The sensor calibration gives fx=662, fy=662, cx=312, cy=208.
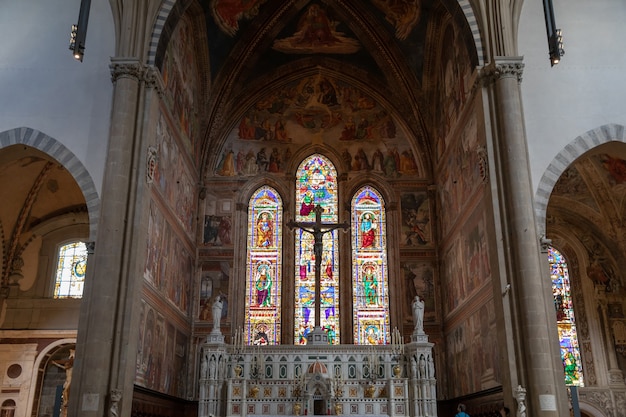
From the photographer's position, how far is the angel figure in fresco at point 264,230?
26219 millimetres

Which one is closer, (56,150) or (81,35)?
(81,35)

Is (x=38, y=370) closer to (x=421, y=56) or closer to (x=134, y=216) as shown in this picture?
(x=134, y=216)

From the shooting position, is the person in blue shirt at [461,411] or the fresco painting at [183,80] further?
the fresco painting at [183,80]

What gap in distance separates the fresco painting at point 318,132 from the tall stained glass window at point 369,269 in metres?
1.58

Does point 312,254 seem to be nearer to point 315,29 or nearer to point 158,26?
point 315,29

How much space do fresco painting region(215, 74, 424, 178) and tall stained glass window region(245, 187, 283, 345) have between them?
1434 mm

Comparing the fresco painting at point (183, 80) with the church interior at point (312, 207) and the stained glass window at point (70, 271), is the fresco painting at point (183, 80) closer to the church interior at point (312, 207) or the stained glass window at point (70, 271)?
the church interior at point (312, 207)

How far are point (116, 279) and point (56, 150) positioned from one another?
4.12 metres

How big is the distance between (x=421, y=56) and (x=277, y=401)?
14508mm

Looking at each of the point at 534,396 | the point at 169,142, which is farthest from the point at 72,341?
the point at 534,396

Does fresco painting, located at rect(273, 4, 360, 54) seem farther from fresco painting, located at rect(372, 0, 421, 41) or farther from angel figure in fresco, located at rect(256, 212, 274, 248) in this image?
angel figure in fresco, located at rect(256, 212, 274, 248)

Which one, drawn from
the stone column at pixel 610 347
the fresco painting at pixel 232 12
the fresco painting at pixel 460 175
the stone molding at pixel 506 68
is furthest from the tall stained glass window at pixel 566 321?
the fresco painting at pixel 232 12

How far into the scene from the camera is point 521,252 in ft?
51.9

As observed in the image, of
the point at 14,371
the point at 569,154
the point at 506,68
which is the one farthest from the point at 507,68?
the point at 14,371
